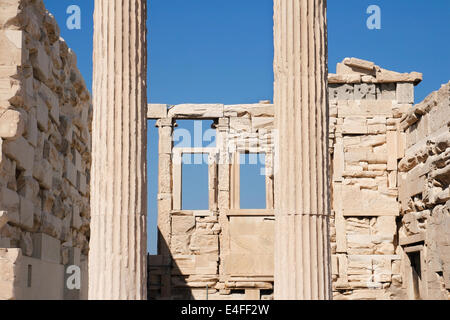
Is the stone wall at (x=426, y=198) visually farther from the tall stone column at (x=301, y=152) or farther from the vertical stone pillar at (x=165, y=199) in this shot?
the vertical stone pillar at (x=165, y=199)

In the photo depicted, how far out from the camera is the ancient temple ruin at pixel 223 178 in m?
9.92

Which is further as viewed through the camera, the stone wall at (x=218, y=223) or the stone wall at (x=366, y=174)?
the stone wall at (x=218, y=223)

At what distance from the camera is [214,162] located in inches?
795

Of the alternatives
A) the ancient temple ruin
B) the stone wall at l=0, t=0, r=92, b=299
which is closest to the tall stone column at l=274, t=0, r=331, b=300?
the ancient temple ruin

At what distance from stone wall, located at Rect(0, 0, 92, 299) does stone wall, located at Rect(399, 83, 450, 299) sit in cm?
772

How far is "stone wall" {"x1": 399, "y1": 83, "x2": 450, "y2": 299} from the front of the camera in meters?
15.8

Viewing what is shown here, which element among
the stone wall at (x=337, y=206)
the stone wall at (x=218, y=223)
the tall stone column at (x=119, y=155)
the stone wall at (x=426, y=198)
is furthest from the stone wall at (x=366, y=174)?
the tall stone column at (x=119, y=155)

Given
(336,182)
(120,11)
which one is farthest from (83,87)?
(336,182)

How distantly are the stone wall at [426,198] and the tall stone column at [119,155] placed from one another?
25.9 ft

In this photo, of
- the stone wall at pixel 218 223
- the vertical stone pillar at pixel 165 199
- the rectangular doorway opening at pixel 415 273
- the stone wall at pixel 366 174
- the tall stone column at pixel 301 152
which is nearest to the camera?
the tall stone column at pixel 301 152

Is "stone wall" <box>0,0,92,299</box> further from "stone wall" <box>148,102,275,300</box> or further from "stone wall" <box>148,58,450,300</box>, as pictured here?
"stone wall" <box>148,58,450,300</box>

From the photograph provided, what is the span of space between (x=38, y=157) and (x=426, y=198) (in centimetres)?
972
